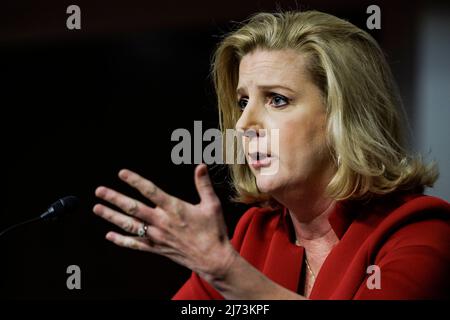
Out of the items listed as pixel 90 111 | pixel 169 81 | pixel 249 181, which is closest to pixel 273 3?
pixel 169 81

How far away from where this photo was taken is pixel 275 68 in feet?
4.97

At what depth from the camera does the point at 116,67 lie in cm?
261

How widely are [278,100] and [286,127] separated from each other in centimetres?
7

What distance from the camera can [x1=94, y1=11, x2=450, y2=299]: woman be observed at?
1357 mm

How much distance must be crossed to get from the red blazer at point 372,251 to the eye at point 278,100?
0.26 meters

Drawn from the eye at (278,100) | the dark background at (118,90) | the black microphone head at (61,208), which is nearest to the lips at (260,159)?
the eye at (278,100)

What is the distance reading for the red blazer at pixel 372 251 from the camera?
1.26 m

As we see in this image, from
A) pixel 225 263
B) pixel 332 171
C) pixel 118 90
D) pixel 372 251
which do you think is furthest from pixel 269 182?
pixel 118 90

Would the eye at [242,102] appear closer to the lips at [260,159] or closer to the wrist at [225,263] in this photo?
Result: the lips at [260,159]

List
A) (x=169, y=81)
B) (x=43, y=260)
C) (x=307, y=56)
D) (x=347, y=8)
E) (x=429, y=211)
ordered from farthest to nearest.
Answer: (x=43, y=260) → (x=169, y=81) → (x=347, y=8) → (x=307, y=56) → (x=429, y=211)

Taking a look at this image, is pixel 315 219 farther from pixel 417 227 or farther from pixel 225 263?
pixel 225 263

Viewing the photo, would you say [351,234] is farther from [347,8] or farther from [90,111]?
[90,111]

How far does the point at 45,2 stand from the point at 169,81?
22.8 inches

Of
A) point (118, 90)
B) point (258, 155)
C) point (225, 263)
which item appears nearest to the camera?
point (225, 263)
